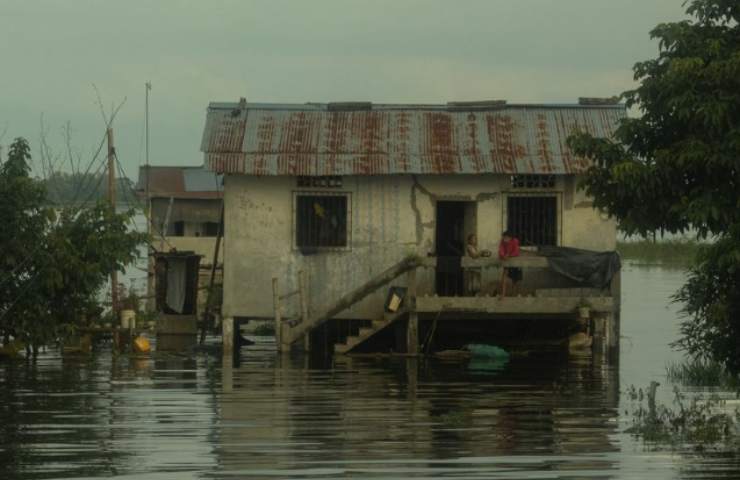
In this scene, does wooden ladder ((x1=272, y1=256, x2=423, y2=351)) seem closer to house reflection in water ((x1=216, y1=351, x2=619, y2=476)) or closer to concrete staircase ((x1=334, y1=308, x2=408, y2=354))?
concrete staircase ((x1=334, y1=308, x2=408, y2=354))

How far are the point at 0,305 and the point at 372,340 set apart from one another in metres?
7.19

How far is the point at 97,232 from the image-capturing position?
89.9 ft

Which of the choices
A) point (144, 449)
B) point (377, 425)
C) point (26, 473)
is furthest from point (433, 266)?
point (26, 473)

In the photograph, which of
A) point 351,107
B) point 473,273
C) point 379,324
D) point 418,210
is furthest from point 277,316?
point 351,107

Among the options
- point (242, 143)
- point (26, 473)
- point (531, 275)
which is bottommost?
point (26, 473)

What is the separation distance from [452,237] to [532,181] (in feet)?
7.19

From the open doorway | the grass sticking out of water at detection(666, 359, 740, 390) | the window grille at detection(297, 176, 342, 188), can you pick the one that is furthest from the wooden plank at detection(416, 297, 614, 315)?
the window grille at detection(297, 176, 342, 188)

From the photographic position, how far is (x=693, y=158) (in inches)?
614

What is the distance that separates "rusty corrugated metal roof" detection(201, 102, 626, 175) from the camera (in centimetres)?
2839

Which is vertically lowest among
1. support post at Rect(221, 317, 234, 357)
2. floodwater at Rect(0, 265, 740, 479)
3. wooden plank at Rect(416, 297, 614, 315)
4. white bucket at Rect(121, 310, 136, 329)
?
floodwater at Rect(0, 265, 740, 479)

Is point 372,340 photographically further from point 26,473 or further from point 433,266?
point 26,473

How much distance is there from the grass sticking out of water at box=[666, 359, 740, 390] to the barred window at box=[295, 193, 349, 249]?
652 cm

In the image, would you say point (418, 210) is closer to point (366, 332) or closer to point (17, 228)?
point (366, 332)

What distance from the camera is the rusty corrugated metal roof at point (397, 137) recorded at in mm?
28391
